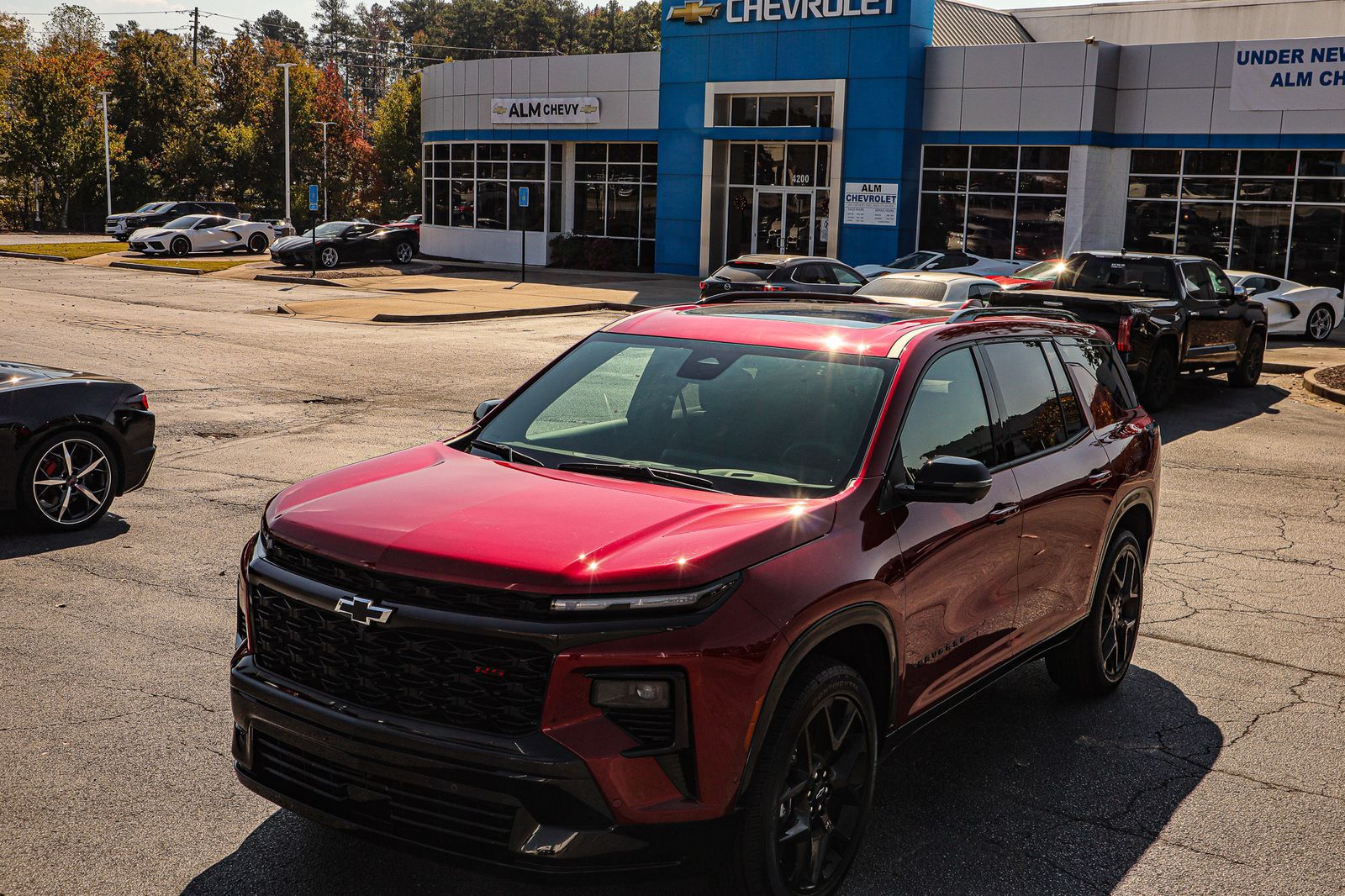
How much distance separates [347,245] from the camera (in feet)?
130

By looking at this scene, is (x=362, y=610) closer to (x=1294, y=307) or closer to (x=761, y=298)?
(x=761, y=298)

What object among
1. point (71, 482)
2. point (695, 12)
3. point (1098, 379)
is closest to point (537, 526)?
point (1098, 379)

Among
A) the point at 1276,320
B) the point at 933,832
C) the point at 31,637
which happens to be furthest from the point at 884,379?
the point at 1276,320

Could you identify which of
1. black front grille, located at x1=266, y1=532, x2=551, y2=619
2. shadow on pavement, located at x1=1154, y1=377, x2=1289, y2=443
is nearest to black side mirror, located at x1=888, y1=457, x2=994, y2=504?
black front grille, located at x1=266, y1=532, x2=551, y2=619

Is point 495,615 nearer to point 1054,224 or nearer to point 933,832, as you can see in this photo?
point 933,832

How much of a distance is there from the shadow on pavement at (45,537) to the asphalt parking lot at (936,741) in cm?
3

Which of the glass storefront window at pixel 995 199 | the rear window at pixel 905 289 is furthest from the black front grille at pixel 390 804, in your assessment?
the glass storefront window at pixel 995 199

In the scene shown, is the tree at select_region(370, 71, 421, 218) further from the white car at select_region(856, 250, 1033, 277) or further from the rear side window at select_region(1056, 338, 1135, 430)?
the rear side window at select_region(1056, 338, 1135, 430)

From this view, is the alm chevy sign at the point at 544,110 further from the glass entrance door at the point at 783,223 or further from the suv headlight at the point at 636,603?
the suv headlight at the point at 636,603

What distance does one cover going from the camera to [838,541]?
394 cm

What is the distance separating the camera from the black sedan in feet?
77.6

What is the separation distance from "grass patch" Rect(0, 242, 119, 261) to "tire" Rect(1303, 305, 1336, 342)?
119 ft

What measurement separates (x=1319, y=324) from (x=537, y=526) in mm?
26118

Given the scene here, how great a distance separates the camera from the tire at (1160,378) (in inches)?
618
